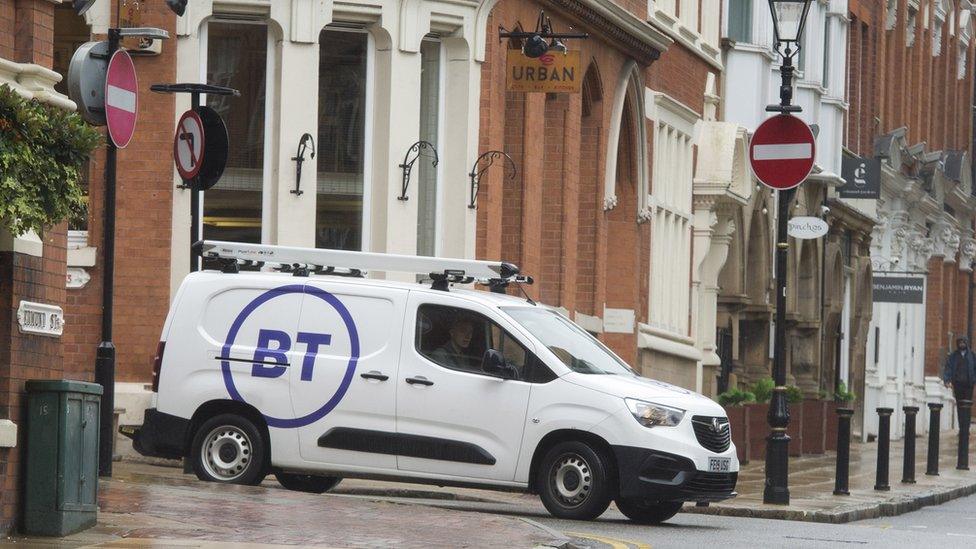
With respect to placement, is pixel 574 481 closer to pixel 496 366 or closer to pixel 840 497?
pixel 496 366

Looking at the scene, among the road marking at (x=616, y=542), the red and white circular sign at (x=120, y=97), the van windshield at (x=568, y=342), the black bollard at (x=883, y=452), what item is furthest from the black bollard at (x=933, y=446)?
the red and white circular sign at (x=120, y=97)

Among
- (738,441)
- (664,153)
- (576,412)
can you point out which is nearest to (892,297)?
(664,153)

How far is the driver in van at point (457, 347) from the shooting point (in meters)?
17.8

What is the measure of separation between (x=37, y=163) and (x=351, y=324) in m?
5.65

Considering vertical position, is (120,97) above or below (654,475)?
above

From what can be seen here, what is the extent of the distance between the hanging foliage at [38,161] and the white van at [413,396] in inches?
200

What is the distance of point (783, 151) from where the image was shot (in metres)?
22.1

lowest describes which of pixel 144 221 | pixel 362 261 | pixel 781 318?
pixel 781 318

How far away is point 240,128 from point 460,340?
6.20 meters

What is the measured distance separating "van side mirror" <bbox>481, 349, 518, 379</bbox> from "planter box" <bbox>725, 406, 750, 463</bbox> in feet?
38.8

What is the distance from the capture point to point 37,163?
12453 millimetres

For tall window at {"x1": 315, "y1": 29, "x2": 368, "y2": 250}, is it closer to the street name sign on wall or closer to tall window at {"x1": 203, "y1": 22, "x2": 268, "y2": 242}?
tall window at {"x1": 203, "y1": 22, "x2": 268, "y2": 242}

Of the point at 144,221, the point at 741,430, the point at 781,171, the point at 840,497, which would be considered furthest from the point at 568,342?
the point at 741,430

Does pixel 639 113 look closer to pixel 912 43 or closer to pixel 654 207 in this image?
Result: pixel 654 207
